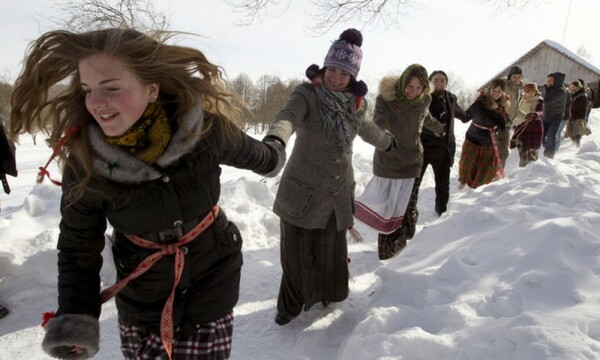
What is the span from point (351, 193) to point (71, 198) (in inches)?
76.4

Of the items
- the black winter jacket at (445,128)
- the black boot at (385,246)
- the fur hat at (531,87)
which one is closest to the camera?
the black boot at (385,246)

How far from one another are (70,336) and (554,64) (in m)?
34.6

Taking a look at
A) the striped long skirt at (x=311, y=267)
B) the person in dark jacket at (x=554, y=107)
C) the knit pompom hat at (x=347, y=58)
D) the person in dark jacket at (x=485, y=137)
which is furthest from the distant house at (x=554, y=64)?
the striped long skirt at (x=311, y=267)

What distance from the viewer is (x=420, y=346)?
6.30ft

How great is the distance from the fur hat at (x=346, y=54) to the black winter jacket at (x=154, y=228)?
1138mm

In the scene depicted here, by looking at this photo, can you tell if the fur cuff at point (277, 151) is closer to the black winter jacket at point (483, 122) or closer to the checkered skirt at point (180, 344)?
the checkered skirt at point (180, 344)

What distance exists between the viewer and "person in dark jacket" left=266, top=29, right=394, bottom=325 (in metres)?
2.64

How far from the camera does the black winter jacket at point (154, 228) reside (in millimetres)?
1437

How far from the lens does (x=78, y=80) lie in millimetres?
1551

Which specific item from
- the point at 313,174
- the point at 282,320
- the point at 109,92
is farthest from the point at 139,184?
the point at 282,320

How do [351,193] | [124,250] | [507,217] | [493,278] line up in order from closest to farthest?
[124,250], [493,278], [351,193], [507,217]

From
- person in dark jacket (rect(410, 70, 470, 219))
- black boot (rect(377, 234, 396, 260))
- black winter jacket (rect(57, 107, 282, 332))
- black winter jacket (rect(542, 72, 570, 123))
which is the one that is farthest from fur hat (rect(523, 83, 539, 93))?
black winter jacket (rect(57, 107, 282, 332))

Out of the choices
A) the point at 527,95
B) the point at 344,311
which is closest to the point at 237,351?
the point at 344,311

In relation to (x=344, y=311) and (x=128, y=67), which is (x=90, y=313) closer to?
(x=128, y=67)
